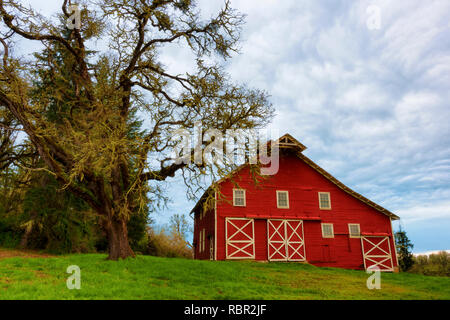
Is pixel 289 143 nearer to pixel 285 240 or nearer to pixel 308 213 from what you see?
pixel 308 213

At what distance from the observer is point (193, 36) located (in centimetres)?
1727

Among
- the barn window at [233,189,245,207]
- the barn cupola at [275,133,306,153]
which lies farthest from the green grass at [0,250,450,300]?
the barn cupola at [275,133,306,153]

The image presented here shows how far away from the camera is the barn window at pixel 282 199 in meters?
24.8

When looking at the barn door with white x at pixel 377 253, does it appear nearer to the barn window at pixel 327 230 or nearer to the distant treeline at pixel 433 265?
the barn window at pixel 327 230

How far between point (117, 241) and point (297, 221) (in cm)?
1370

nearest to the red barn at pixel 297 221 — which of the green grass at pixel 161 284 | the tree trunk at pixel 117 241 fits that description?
the green grass at pixel 161 284

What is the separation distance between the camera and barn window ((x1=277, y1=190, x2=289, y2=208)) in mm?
24844

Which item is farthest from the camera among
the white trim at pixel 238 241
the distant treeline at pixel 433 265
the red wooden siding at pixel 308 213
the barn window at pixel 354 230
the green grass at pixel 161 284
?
the distant treeline at pixel 433 265

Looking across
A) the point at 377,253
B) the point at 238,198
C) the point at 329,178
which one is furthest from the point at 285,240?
the point at 377,253

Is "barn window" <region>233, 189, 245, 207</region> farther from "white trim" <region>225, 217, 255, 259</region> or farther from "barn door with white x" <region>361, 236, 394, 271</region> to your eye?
"barn door with white x" <region>361, 236, 394, 271</region>

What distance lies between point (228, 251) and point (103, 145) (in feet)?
42.0

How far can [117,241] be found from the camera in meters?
16.5
